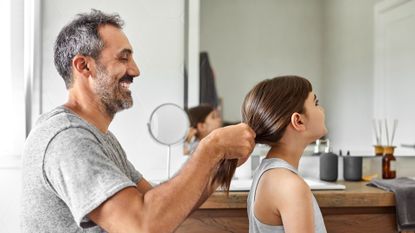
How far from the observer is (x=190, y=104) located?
2.30 m

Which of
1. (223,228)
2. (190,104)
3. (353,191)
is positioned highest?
(190,104)

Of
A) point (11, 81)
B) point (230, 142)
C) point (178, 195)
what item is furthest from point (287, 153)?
point (11, 81)

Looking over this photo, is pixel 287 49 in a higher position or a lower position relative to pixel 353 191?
higher

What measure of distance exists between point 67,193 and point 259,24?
160 centimetres

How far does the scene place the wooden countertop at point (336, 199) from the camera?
1751mm

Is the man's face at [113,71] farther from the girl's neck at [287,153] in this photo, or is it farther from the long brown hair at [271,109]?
the girl's neck at [287,153]

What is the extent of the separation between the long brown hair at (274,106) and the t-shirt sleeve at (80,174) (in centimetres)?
57

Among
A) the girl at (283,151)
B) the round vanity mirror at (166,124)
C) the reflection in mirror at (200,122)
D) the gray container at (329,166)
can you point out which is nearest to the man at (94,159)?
the girl at (283,151)

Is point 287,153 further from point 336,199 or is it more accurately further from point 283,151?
point 336,199

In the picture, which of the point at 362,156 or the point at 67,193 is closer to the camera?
the point at 67,193

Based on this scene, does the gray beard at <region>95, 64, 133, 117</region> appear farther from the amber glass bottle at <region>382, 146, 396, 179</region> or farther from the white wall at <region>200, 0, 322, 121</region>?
the amber glass bottle at <region>382, 146, 396, 179</region>

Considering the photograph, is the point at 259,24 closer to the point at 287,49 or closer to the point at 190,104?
the point at 287,49

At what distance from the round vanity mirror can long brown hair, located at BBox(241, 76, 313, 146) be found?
2.45 ft

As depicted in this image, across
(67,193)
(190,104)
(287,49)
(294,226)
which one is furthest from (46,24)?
(294,226)
